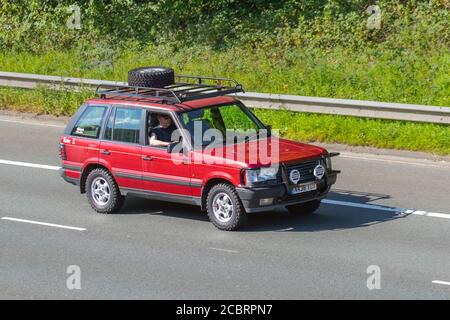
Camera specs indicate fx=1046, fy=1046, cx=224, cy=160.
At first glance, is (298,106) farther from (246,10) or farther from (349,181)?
(246,10)

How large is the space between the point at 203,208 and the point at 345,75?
27.4 feet

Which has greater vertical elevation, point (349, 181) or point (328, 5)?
point (328, 5)

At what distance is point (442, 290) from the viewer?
1152cm

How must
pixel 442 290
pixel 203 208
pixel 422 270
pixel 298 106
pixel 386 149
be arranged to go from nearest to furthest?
pixel 442 290
pixel 422 270
pixel 203 208
pixel 386 149
pixel 298 106

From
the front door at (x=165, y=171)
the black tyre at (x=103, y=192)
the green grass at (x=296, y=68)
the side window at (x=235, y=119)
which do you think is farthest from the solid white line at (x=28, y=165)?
the green grass at (x=296, y=68)

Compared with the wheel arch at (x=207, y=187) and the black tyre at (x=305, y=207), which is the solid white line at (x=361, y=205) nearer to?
the black tyre at (x=305, y=207)

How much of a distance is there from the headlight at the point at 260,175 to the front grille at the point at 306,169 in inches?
9.8

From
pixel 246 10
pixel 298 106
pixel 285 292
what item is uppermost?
pixel 246 10

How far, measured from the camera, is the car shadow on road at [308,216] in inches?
570

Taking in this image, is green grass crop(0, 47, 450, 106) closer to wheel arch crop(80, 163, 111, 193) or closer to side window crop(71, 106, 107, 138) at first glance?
side window crop(71, 106, 107, 138)

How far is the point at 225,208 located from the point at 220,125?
1.47 m

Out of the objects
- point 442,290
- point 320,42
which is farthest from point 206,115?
point 320,42

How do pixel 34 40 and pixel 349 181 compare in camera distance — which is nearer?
pixel 349 181

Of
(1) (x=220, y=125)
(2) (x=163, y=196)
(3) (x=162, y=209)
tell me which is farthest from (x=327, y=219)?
(3) (x=162, y=209)
